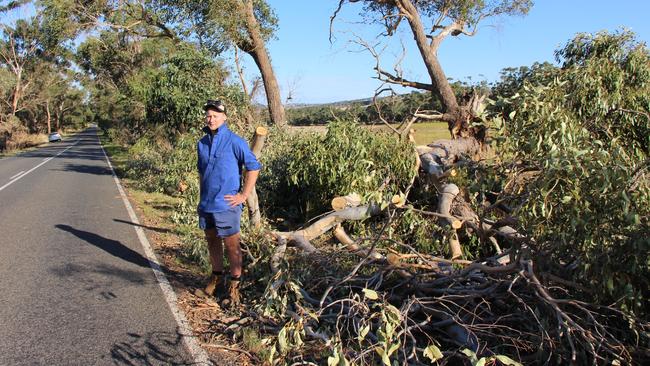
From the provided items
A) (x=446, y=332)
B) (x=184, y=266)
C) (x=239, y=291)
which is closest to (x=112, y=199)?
(x=184, y=266)

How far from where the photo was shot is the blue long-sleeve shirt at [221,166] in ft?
17.6

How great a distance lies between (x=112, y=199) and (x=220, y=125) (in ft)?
28.1

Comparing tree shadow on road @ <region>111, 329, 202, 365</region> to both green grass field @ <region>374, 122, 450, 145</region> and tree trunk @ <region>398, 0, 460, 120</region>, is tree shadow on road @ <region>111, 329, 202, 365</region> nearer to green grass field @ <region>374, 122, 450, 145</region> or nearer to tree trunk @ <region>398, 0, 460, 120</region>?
green grass field @ <region>374, 122, 450, 145</region>

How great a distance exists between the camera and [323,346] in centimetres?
425

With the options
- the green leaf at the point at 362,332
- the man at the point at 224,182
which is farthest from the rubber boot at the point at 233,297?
the green leaf at the point at 362,332

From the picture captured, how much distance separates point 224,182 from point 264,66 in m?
14.8

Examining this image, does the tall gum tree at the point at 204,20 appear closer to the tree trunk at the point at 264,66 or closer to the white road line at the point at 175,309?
the tree trunk at the point at 264,66

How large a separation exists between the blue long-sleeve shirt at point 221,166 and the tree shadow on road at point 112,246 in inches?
76.8

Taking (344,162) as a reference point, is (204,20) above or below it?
above

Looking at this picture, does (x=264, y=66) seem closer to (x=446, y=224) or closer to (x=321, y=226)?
(x=321, y=226)

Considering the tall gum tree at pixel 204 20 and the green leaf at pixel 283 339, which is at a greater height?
the tall gum tree at pixel 204 20

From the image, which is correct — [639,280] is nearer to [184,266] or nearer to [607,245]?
[607,245]

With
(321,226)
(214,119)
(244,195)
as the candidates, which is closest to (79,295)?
(244,195)

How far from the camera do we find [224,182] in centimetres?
536
